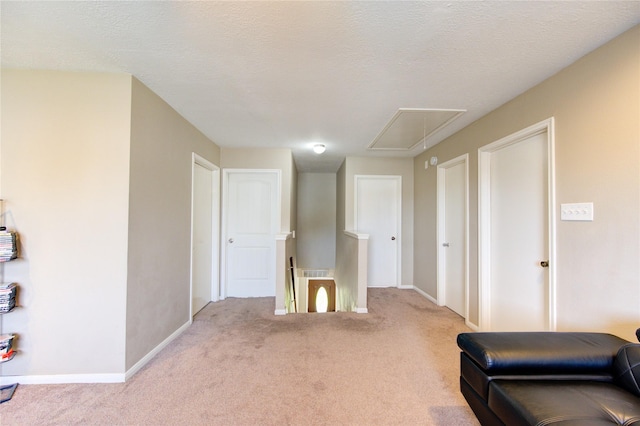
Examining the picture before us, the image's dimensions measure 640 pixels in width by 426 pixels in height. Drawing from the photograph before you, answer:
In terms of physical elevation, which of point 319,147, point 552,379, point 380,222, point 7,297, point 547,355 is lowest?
point 552,379

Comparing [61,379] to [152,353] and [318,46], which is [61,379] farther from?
[318,46]


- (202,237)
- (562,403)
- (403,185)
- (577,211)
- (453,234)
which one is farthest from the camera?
(403,185)

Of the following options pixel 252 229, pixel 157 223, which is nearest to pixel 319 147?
pixel 252 229

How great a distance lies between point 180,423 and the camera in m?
1.58

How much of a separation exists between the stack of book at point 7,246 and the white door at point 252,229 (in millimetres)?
2396

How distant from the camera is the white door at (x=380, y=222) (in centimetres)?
461

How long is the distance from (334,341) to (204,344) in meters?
1.27

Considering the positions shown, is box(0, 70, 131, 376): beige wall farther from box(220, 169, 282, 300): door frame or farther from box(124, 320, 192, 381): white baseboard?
box(220, 169, 282, 300): door frame

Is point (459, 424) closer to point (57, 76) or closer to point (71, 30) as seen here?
point (71, 30)

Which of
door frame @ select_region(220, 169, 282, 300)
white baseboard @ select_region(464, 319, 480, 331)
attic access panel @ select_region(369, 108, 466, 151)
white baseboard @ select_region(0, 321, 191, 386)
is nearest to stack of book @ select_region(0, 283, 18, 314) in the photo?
white baseboard @ select_region(0, 321, 191, 386)

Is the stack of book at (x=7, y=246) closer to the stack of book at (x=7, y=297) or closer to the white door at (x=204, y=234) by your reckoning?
the stack of book at (x=7, y=297)

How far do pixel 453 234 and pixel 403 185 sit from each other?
4.65ft

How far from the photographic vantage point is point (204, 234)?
3678 mm

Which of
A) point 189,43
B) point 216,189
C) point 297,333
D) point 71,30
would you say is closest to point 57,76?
point 71,30
